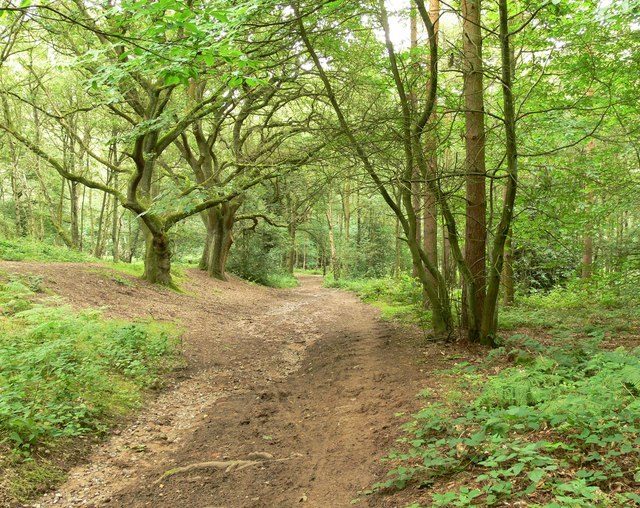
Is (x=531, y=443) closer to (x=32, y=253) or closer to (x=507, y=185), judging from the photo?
(x=507, y=185)

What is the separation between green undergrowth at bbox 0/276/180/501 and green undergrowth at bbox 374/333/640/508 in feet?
11.0

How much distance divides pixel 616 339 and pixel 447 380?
10.8 ft

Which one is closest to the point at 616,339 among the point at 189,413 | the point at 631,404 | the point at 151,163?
the point at 631,404

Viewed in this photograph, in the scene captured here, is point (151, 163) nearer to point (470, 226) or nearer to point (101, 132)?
point (101, 132)

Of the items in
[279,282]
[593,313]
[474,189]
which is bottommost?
[279,282]

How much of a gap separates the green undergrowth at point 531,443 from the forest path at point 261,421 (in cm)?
44

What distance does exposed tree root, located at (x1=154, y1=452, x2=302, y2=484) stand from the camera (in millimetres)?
4285

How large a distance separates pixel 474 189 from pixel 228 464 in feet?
19.3

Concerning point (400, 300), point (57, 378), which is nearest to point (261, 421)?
point (57, 378)

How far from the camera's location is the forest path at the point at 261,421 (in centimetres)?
389

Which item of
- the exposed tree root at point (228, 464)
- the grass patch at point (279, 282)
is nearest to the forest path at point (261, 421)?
the exposed tree root at point (228, 464)

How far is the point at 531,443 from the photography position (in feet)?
10.6

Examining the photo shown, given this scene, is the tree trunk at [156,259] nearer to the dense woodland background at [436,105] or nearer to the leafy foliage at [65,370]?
the dense woodland background at [436,105]

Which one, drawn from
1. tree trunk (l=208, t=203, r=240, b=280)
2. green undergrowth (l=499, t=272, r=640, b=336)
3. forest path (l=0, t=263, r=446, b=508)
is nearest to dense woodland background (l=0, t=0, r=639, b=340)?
green undergrowth (l=499, t=272, r=640, b=336)
